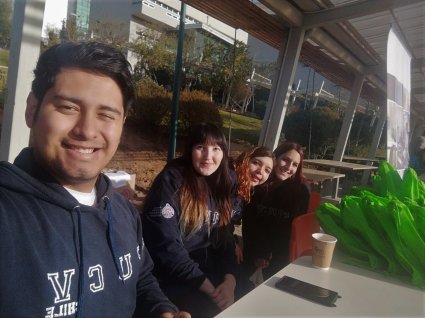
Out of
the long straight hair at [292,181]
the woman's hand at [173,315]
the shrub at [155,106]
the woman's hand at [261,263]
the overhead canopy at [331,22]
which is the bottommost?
the woman's hand at [261,263]

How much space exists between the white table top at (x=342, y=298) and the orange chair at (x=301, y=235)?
0.41 metres

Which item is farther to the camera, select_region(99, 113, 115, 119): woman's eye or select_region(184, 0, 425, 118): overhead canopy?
select_region(184, 0, 425, 118): overhead canopy

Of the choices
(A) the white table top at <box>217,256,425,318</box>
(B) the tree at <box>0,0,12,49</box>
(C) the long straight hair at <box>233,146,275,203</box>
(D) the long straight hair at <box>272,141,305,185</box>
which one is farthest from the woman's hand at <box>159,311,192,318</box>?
(B) the tree at <box>0,0,12,49</box>

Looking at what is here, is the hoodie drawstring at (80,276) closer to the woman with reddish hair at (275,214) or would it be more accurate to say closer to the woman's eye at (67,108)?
the woman's eye at (67,108)

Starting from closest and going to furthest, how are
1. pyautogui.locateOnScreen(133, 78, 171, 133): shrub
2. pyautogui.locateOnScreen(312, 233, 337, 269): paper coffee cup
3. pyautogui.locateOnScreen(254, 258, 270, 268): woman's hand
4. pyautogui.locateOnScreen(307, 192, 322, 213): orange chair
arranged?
pyautogui.locateOnScreen(312, 233, 337, 269): paper coffee cup, pyautogui.locateOnScreen(254, 258, 270, 268): woman's hand, pyautogui.locateOnScreen(307, 192, 322, 213): orange chair, pyautogui.locateOnScreen(133, 78, 171, 133): shrub

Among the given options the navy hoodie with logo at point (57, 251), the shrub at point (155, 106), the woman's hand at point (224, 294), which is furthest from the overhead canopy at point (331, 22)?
the shrub at point (155, 106)

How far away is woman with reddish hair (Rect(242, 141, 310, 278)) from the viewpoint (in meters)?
2.64

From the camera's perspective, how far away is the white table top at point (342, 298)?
4.03 feet

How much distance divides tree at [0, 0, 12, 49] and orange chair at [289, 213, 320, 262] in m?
3.66

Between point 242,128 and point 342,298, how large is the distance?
11.6m

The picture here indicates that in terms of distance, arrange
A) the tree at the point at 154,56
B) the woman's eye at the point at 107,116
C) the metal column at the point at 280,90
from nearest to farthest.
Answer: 1. the woman's eye at the point at 107,116
2. the metal column at the point at 280,90
3. the tree at the point at 154,56

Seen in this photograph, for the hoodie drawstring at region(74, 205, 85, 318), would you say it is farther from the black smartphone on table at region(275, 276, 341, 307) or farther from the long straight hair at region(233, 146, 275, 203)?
the long straight hair at region(233, 146, 275, 203)

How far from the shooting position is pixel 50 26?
796 centimetres

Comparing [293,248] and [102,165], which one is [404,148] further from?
[102,165]
